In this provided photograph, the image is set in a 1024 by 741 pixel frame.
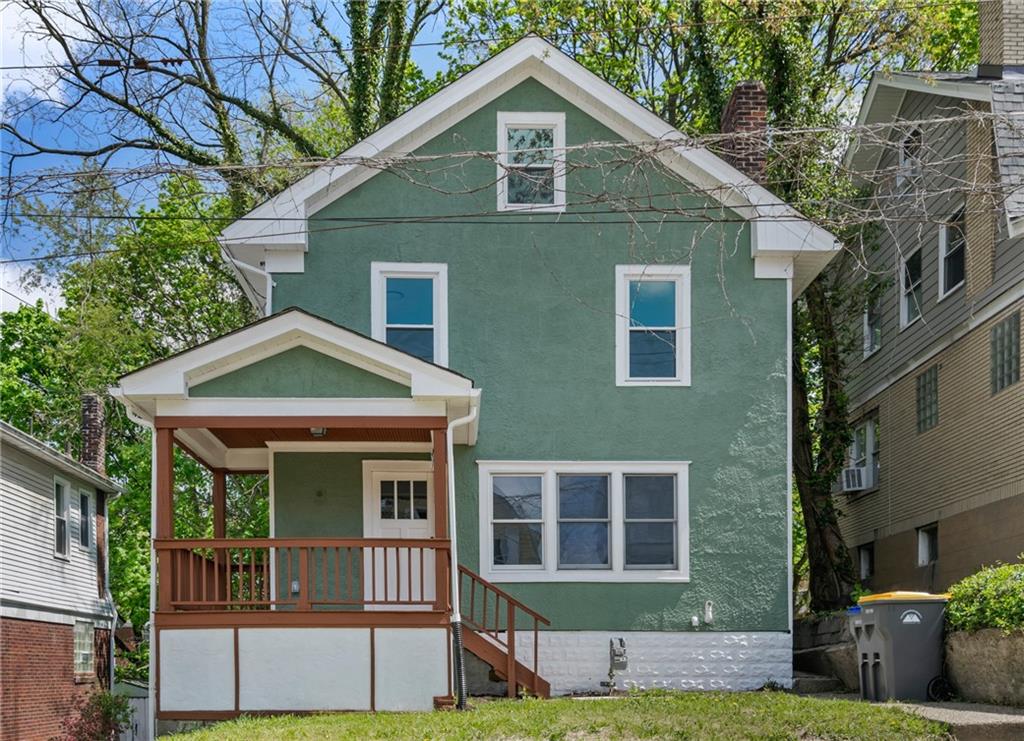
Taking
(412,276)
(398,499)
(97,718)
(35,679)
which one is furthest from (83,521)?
(412,276)

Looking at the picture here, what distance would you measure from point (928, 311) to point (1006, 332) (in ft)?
11.8

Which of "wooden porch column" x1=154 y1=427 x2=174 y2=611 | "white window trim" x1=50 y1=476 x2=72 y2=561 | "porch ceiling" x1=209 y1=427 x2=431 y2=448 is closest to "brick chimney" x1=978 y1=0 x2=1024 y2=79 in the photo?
"porch ceiling" x1=209 y1=427 x2=431 y2=448

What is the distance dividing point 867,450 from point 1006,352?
264 inches

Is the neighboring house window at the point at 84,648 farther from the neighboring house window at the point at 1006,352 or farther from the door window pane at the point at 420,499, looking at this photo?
the neighboring house window at the point at 1006,352

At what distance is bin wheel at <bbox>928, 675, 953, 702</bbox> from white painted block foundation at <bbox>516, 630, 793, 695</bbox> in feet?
12.0

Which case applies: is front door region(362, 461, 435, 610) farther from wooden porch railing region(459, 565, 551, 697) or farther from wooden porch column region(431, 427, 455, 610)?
wooden porch column region(431, 427, 455, 610)

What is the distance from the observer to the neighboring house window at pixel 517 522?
1686 cm

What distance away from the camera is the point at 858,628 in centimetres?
1416

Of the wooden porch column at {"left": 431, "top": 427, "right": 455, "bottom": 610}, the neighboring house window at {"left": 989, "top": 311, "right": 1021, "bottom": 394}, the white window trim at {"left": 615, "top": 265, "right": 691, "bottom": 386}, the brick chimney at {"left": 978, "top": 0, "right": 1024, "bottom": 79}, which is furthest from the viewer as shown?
the brick chimney at {"left": 978, "top": 0, "right": 1024, "bottom": 79}

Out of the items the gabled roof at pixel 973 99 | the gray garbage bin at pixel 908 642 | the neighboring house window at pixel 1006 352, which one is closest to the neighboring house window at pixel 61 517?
the gabled roof at pixel 973 99

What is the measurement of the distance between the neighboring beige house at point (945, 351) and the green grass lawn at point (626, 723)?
6.07m

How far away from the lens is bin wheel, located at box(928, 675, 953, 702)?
13.0m

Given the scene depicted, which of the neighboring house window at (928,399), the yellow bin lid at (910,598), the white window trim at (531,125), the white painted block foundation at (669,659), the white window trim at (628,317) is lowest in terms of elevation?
the white painted block foundation at (669,659)

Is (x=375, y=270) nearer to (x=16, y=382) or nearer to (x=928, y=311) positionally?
(x=928, y=311)
